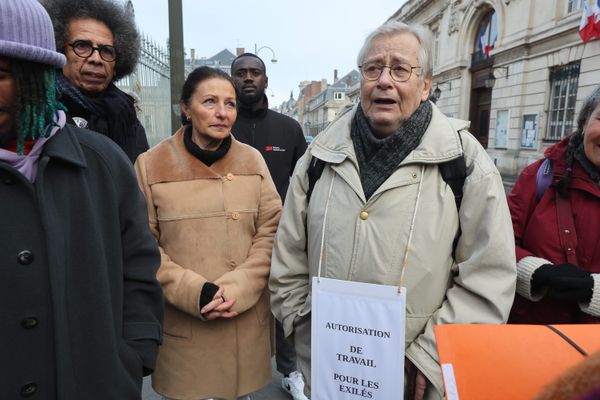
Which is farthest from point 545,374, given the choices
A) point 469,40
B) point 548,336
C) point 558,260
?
point 469,40

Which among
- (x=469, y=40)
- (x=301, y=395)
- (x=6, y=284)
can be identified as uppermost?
(x=469, y=40)

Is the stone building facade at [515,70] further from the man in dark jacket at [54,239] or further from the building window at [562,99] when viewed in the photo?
the man in dark jacket at [54,239]

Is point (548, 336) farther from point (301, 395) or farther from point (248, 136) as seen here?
point (248, 136)

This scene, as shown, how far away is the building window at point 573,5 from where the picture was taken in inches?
566

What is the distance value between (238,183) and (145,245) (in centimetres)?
81

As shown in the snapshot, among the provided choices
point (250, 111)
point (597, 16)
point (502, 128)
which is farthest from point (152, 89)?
point (502, 128)

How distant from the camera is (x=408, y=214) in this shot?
1.64 m

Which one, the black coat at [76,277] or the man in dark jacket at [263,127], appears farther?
the man in dark jacket at [263,127]

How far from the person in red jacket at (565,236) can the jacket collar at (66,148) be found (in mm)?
1791

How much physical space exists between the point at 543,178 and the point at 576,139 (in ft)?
0.78

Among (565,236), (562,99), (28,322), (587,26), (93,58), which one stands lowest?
(28,322)

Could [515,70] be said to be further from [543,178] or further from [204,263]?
[204,263]

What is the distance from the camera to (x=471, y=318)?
1.56 metres

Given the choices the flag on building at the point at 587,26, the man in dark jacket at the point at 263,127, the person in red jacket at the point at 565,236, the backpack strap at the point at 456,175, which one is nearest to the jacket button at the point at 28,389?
the backpack strap at the point at 456,175
